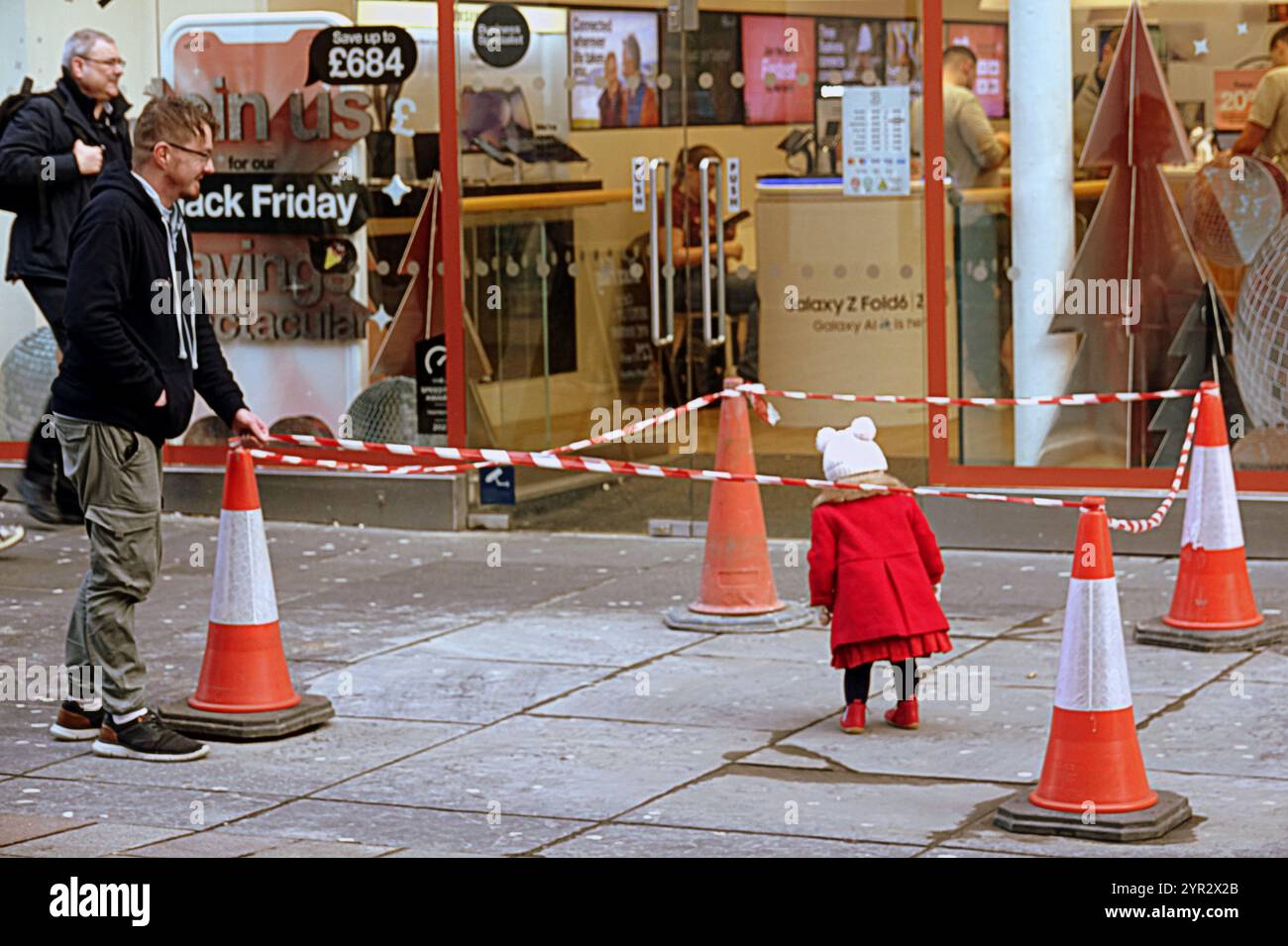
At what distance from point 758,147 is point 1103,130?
1.67 metres

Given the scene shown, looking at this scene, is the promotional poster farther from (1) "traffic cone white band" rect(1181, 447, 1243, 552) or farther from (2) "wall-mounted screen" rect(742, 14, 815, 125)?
(1) "traffic cone white band" rect(1181, 447, 1243, 552)

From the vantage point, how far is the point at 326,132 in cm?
1121

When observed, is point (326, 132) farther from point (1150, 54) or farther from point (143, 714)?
point (143, 714)

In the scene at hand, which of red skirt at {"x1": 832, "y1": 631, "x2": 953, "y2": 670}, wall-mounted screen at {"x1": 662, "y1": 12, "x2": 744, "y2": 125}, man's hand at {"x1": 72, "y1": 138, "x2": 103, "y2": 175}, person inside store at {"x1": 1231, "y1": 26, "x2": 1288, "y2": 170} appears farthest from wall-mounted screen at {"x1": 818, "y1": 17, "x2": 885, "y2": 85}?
red skirt at {"x1": 832, "y1": 631, "x2": 953, "y2": 670}

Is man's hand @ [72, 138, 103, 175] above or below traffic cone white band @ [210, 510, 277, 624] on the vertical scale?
above

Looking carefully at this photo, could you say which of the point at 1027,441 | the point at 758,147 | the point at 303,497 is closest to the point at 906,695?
the point at 1027,441

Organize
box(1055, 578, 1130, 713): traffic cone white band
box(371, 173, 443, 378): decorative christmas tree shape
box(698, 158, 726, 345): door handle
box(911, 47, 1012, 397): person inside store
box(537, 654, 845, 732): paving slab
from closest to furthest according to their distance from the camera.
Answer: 1. box(1055, 578, 1130, 713): traffic cone white band
2. box(537, 654, 845, 732): paving slab
3. box(911, 47, 1012, 397): person inside store
4. box(698, 158, 726, 345): door handle
5. box(371, 173, 443, 378): decorative christmas tree shape

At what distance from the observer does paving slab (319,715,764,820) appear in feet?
20.5

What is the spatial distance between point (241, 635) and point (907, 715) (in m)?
2.19

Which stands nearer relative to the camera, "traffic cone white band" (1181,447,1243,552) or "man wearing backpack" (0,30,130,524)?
"traffic cone white band" (1181,447,1243,552)

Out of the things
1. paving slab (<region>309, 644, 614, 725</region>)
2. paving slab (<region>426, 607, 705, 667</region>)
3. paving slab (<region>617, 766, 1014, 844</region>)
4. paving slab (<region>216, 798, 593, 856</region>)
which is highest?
paving slab (<region>426, 607, 705, 667</region>)

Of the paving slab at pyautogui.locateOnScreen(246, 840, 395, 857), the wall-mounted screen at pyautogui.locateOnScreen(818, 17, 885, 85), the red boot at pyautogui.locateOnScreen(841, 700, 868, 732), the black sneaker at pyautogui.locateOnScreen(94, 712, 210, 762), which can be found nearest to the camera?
the paving slab at pyautogui.locateOnScreen(246, 840, 395, 857)

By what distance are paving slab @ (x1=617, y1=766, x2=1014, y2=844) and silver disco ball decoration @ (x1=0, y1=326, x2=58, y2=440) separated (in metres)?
6.80

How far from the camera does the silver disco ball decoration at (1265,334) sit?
31.8 feet
